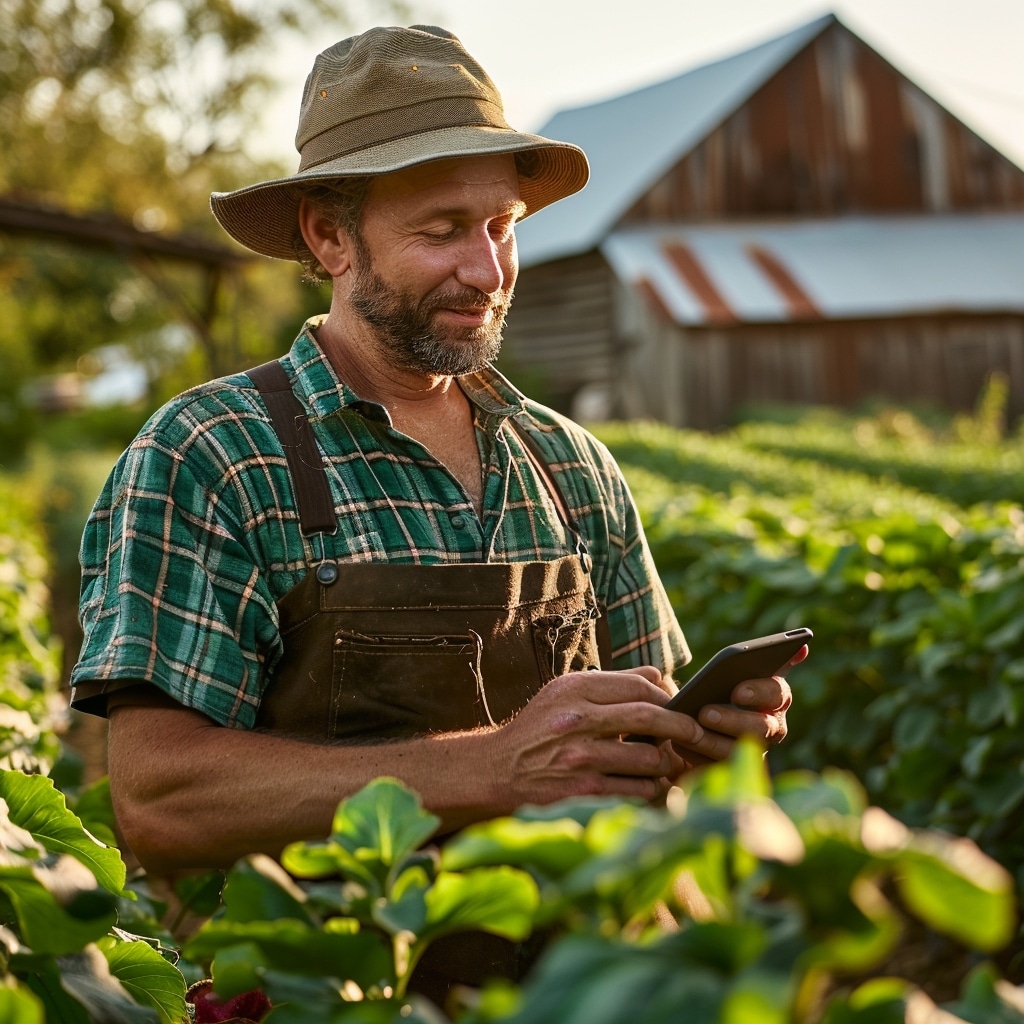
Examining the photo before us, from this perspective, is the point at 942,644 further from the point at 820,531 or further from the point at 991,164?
the point at 991,164

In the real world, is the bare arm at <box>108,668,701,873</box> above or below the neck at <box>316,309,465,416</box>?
→ below

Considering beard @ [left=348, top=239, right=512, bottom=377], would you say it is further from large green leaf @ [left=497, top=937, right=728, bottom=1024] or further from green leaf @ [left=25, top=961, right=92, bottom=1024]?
large green leaf @ [left=497, top=937, right=728, bottom=1024]

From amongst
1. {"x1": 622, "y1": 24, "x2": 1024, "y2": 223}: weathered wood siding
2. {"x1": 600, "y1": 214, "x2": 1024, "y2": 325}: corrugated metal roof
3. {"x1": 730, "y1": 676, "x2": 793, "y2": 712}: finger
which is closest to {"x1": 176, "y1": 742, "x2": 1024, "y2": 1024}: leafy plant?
{"x1": 730, "y1": 676, "x2": 793, "y2": 712}: finger

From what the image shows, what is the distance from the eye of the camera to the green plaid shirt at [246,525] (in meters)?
2.08

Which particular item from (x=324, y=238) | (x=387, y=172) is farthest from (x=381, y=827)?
(x=324, y=238)

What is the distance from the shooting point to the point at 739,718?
Answer: 2184mm

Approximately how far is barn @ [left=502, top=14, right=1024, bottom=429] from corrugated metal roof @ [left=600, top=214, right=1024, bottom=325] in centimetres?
4

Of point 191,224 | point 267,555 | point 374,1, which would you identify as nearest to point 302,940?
point 267,555

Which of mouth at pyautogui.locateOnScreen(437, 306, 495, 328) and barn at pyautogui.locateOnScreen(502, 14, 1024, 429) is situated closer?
mouth at pyautogui.locateOnScreen(437, 306, 495, 328)

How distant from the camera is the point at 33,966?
1.15 metres

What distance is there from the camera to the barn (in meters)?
23.9

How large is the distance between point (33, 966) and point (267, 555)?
1.11 m

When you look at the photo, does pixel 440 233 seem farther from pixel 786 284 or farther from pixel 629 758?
pixel 786 284

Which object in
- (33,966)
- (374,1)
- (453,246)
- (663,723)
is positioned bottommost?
(663,723)
